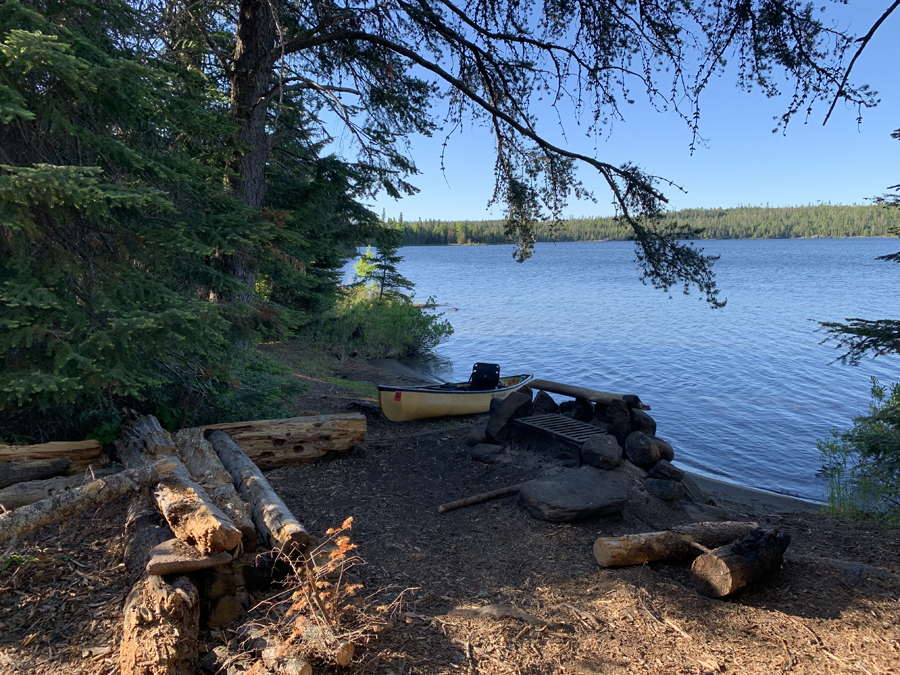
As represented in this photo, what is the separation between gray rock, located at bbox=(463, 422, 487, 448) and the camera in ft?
24.0

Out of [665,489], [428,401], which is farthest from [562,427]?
[428,401]

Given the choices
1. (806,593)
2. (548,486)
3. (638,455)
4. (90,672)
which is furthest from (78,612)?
(638,455)

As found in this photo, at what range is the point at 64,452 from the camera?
5.06 meters

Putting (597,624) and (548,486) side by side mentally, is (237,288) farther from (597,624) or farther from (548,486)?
(597,624)

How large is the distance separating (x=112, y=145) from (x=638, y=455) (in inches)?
244

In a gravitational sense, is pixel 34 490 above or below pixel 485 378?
above

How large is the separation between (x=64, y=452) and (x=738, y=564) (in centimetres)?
581

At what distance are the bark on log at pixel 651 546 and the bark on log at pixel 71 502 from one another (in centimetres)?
350

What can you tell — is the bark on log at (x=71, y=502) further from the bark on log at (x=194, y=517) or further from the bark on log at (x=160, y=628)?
the bark on log at (x=160, y=628)

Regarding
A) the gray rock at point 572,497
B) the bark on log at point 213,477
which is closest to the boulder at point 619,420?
the gray rock at point 572,497

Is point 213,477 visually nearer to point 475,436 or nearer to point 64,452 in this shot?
point 64,452

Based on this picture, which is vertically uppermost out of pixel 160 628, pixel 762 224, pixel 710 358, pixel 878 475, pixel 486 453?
pixel 762 224

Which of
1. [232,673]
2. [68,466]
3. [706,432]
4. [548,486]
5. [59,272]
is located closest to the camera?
[232,673]

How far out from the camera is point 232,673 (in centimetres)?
252
